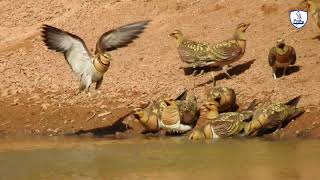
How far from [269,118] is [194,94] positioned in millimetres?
2155

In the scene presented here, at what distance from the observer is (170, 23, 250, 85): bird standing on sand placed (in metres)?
13.2

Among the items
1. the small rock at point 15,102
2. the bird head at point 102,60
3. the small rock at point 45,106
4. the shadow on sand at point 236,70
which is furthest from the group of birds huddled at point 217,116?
the small rock at point 15,102

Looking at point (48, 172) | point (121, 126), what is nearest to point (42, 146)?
point (121, 126)

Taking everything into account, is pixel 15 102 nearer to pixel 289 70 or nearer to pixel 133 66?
pixel 133 66

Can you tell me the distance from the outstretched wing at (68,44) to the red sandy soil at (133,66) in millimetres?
1049

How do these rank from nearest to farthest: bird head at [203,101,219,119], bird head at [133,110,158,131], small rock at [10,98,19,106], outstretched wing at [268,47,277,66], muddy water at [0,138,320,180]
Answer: muddy water at [0,138,320,180] < bird head at [203,101,219,119] < bird head at [133,110,158,131] < outstretched wing at [268,47,277,66] < small rock at [10,98,19,106]

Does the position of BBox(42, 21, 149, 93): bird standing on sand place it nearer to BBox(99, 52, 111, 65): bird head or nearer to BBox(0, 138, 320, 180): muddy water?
BBox(99, 52, 111, 65): bird head

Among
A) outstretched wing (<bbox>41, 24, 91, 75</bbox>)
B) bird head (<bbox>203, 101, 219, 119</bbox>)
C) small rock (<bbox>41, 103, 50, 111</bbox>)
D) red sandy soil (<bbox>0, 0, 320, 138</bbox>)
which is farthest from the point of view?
small rock (<bbox>41, 103, 50, 111</bbox>)

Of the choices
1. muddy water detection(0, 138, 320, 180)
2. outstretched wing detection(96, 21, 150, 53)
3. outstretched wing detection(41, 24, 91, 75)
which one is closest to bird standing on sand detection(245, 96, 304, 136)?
muddy water detection(0, 138, 320, 180)

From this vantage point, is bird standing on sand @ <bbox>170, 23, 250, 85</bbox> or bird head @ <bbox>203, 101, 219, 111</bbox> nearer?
bird head @ <bbox>203, 101, 219, 111</bbox>

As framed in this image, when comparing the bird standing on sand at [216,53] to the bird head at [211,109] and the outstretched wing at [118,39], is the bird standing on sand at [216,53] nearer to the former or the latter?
the outstretched wing at [118,39]

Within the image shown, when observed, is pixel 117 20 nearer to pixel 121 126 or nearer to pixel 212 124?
pixel 121 126

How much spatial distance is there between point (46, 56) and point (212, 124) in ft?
20.3

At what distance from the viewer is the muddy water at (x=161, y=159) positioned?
346 inches
